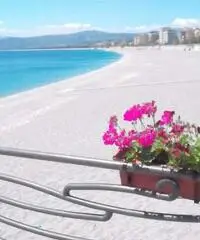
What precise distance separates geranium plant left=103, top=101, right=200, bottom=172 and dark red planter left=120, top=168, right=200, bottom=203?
44mm

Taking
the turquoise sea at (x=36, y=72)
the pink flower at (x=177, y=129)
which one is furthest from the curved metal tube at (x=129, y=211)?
the turquoise sea at (x=36, y=72)

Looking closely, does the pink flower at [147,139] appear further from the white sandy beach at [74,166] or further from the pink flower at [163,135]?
the white sandy beach at [74,166]

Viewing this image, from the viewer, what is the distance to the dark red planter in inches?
89.4

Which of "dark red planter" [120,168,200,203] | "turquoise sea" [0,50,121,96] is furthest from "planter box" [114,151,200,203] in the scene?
"turquoise sea" [0,50,121,96]

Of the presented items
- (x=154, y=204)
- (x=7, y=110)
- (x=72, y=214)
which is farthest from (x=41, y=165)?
(x=7, y=110)

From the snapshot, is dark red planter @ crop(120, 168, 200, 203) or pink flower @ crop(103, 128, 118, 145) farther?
pink flower @ crop(103, 128, 118, 145)

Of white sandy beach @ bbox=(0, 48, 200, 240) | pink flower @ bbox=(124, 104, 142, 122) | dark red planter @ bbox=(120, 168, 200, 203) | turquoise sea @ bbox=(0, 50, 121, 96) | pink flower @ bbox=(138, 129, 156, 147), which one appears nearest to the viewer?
dark red planter @ bbox=(120, 168, 200, 203)

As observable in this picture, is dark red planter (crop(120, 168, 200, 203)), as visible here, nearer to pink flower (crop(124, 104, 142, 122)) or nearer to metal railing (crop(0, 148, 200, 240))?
metal railing (crop(0, 148, 200, 240))

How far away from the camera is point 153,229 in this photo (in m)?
4.85

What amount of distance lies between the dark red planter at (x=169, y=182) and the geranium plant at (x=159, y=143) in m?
0.04

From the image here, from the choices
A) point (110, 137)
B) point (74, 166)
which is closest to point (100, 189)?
point (110, 137)

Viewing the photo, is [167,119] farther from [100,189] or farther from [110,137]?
[100,189]

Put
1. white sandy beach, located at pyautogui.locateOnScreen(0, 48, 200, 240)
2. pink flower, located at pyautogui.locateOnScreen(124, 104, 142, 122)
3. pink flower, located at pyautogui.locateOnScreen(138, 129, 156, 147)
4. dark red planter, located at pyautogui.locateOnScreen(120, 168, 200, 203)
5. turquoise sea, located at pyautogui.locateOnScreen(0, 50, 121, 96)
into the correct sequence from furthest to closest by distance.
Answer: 1. turquoise sea, located at pyautogui.locateOnScreen(0, 50, 121, 96)
2. white sandy beach, located at pyautogui.locateOnScreen(0, 48, 200, 240)
3. pink flower, located at pyautogui.locateOnScreen(124, 104, 142, 122)
4. pink flower, located at pyautogui.locateOnScreen(138, 129, 156, 147)
5. dark red planter, located at pyautogui.locateOnScreen(120, 168, 200, 203)

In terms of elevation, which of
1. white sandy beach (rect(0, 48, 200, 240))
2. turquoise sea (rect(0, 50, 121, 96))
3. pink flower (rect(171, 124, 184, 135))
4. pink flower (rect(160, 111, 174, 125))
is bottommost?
turquoise sea (rect(0, 50, 121, 96))
